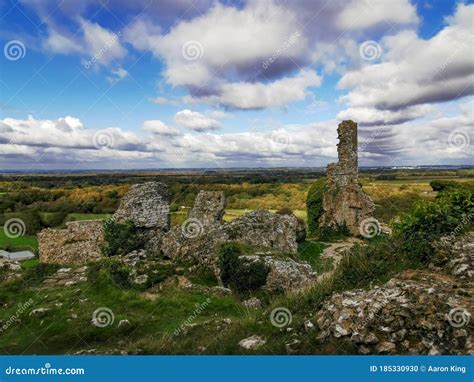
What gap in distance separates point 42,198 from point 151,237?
25990 mm

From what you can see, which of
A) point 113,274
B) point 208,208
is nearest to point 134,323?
point 113,274

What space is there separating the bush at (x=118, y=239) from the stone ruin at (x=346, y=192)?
16.2m

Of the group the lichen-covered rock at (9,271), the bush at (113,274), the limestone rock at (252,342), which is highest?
the limestone rock at (252,342)

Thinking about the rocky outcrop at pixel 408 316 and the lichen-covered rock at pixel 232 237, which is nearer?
the rocky outcrop at pixel 408 316

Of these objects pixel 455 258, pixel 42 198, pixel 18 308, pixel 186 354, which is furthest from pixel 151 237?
pixel 42 198

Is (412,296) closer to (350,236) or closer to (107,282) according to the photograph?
(107,282)

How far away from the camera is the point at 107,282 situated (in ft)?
37.3

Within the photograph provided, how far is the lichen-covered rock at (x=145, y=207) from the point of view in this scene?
1677cm

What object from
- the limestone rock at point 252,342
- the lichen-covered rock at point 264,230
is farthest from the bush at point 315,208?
the limestone rock at point 252,342

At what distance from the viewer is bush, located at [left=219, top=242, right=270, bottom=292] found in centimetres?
1113

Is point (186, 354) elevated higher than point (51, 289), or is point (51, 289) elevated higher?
point (186, 354)

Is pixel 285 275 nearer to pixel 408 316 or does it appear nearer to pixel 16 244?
pixel 408 316

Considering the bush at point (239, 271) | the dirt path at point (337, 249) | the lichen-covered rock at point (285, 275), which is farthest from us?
the dirt path at point (337, 249)

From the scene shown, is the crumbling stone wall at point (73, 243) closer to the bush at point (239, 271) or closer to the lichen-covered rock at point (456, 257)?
the bush at point (239, 271)
